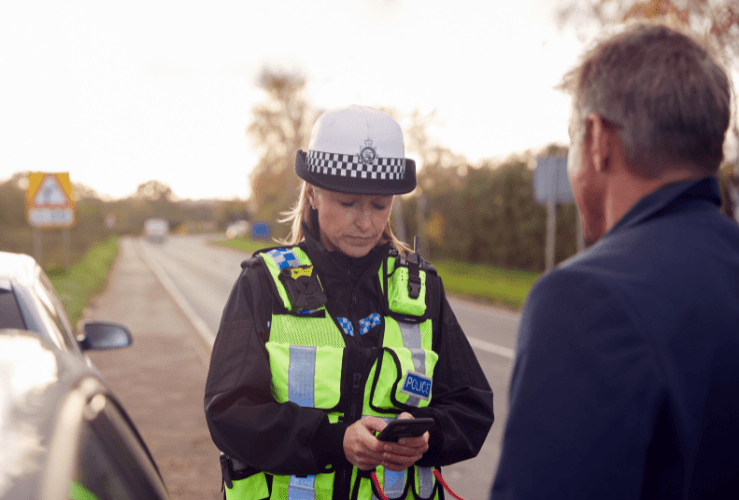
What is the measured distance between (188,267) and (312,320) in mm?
25981

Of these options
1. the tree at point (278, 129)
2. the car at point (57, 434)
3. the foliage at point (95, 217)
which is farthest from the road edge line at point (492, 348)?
the tree at point (278, 129)

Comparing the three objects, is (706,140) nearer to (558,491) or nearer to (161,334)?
(558,491)

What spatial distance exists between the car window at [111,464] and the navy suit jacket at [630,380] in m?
0.81

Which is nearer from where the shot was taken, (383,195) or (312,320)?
(312,320)

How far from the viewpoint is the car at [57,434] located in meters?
0.97

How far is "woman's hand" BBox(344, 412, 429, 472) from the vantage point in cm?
156

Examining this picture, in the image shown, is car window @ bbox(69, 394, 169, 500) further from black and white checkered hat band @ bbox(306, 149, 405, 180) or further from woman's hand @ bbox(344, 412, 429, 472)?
black and white checkered hat band @ bbox(306, 149, 405, 180)

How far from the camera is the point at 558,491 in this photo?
0.85m

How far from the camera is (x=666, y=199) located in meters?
0.96

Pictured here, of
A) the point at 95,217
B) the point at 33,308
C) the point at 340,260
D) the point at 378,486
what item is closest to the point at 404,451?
the point at 378,486

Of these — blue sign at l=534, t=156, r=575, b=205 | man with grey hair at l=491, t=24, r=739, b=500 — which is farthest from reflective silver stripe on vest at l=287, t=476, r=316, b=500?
blue sign at l=534, t=156, r=575, b=205

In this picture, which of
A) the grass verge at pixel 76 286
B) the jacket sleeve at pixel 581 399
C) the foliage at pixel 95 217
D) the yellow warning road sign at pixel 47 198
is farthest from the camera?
the foliage at pixel 95 217

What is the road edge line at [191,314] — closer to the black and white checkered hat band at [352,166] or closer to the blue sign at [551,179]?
the black and white checkered hat band at [352,166]

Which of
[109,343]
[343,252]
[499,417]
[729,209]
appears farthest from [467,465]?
[729,209]
